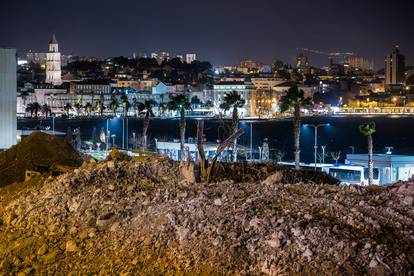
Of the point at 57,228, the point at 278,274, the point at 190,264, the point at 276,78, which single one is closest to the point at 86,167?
the point at 57,228

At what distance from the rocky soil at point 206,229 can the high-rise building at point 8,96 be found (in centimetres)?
1398

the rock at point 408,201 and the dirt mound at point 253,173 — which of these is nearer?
the rock at point 408,201

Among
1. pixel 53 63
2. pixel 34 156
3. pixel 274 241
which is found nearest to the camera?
pixel 274 241

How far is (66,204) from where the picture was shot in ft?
24.3

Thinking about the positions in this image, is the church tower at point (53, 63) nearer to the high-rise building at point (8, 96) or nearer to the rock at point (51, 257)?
the high-rise building at point (8, 96)

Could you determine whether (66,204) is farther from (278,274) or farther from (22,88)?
(22,88)

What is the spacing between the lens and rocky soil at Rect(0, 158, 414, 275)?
202 inches

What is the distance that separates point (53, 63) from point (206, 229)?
514 feet

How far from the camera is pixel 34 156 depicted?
1246 centimetres

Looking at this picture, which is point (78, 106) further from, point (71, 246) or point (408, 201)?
point (408, 201)

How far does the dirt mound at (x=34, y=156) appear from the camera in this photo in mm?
11914

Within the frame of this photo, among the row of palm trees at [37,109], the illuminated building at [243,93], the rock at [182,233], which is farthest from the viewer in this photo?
the illuminated building at [243,93]

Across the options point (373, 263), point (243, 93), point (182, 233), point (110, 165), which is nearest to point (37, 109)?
point (243, 93)

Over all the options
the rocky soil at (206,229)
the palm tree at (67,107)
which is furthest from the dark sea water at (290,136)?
the rocky soil at (206,229)
